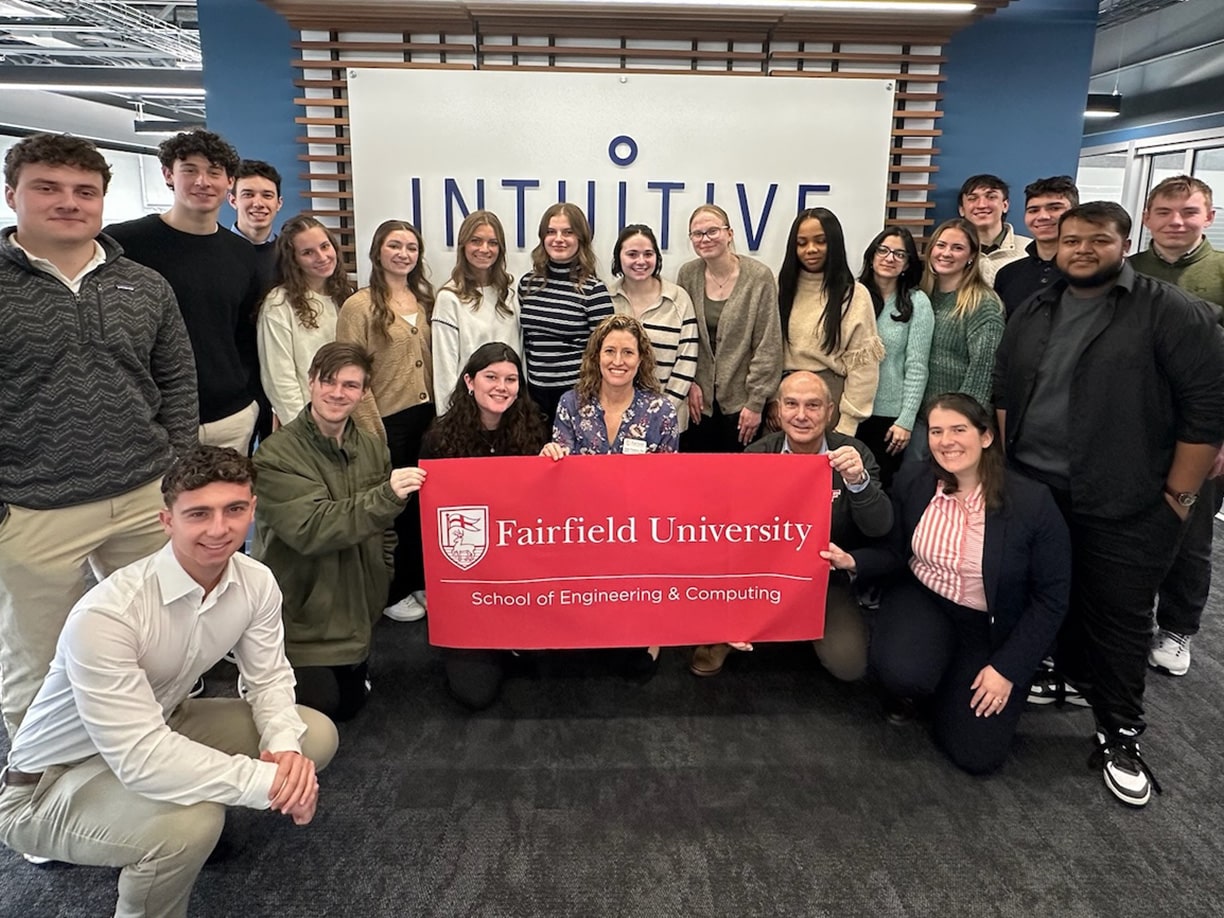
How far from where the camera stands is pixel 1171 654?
362cm

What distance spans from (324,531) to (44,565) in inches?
32.1

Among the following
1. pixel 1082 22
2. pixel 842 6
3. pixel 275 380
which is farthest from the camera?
pixel 1082 22

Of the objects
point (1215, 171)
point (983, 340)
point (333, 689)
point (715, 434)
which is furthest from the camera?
point (1215, 171)

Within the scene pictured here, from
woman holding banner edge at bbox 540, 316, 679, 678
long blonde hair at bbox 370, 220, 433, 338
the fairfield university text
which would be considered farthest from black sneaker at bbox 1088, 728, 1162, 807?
long blonde hair at bbox 370, 220, 433, 338

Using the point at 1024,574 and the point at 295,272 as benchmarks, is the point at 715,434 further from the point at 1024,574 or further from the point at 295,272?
the point at 295,272

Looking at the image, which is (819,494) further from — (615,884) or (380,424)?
(380,424)

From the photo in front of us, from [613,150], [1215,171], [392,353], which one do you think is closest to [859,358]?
[613,150]

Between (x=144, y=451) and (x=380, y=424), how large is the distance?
117 centimetres

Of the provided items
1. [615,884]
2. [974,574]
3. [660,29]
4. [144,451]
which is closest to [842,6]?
[660,29]

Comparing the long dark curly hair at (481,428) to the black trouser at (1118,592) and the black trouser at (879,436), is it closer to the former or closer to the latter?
the black trouser at (879,436)

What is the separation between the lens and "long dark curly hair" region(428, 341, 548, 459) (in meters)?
3.33

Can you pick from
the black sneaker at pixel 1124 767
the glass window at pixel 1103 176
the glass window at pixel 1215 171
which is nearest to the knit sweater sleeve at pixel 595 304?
the black sneaker at pixel 1124 767

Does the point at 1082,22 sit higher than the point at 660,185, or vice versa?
the point at 1082,22

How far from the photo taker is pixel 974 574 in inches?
A: 114
